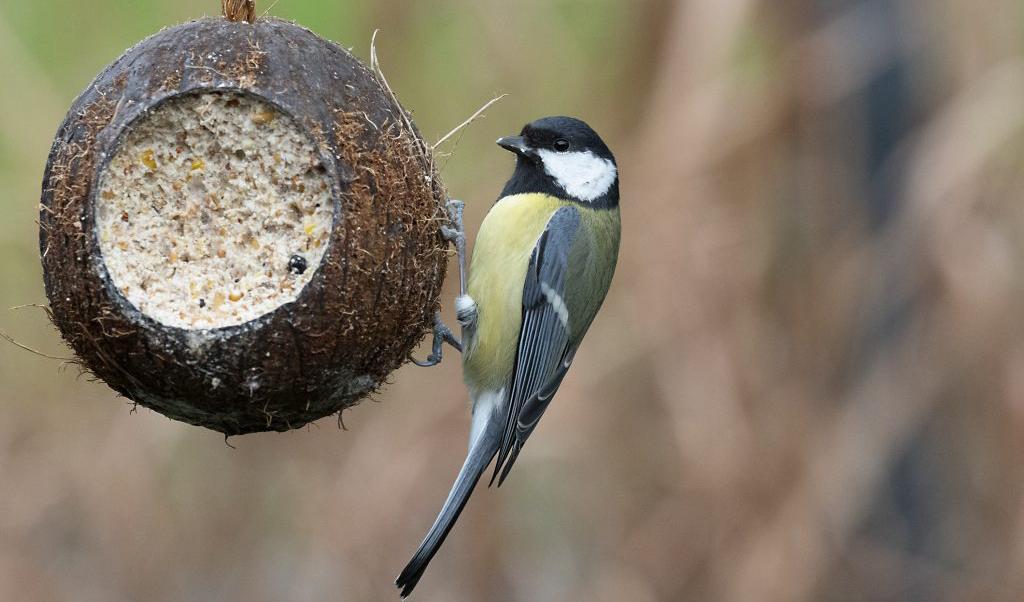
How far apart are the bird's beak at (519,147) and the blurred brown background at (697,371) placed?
3.73 ft

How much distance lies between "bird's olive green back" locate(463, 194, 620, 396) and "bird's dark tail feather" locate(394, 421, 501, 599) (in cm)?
19

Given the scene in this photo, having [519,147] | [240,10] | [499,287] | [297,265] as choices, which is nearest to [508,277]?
[499,287]

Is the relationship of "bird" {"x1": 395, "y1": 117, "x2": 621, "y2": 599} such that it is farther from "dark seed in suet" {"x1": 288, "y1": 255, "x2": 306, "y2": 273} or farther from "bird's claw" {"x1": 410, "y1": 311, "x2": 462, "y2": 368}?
"dark seed in suet" {"x1": 288, "y1": 255, "x2": 306, "y2": 273}

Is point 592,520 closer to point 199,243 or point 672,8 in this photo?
point 672,8

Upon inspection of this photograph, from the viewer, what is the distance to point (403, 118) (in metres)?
3.04

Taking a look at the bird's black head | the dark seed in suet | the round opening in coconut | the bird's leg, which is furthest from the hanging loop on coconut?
the bird's black head

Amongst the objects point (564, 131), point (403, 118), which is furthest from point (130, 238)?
point (564, 131)

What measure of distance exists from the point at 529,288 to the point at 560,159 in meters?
0.45

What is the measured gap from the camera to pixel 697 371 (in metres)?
5.10

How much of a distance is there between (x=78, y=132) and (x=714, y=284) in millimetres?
3059

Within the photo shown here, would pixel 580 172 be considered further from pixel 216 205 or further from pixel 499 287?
pixel 216 205

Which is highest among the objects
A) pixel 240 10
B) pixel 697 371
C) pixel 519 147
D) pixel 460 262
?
pixel 240 10

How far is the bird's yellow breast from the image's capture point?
12.1 feet

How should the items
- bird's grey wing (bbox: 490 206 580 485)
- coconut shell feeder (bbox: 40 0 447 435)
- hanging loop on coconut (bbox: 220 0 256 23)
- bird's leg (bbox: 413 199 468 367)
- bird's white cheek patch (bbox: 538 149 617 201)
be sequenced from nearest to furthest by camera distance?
1. coconut shell feeder (bbox: 40 0 447 435)
2. hanging loop on coconut (bbox: 220 0 256 23)
3. bird's leg (bbox: 413 199 468 367)
4. bird's grey wing (bbox: 490 206 580 485)
5. bird's white cheek patch (bbox: 538 149 617 201)
